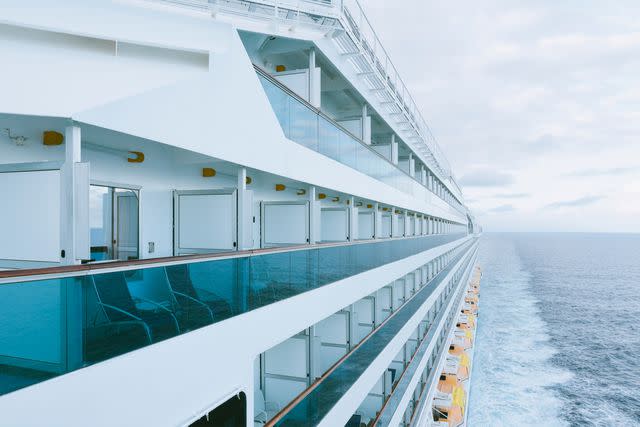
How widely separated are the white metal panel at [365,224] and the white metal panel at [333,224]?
2.95 metres

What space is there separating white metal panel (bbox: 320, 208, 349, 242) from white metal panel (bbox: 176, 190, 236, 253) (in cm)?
628

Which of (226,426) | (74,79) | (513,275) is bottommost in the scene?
(513,275)

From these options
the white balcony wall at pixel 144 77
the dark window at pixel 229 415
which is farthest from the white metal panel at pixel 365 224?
the dark window at pixel 229 415

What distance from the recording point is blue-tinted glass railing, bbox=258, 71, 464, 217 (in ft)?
22.8

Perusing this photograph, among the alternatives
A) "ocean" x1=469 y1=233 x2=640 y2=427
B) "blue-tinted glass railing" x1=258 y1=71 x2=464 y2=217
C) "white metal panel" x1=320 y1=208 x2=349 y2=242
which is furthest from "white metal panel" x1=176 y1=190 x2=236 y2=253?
"ocean" x1=469 y1=233 x2=640 y2=427

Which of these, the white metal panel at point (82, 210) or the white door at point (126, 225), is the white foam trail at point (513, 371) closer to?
the white door at point (126, 225)

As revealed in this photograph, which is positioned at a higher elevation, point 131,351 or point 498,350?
point 131,351

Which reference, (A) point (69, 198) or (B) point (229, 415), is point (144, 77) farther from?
(B) point (229, 415)

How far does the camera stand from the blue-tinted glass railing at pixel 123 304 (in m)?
2.72

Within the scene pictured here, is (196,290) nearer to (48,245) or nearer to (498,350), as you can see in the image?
(48,245)

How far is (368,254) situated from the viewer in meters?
10.4

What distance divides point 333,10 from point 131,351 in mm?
7535

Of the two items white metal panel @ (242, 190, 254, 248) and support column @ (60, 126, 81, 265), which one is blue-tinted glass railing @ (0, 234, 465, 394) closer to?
support column @ (60, 126, 81, 265)

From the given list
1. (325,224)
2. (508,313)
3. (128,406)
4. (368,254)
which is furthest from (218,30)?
(508,313)
